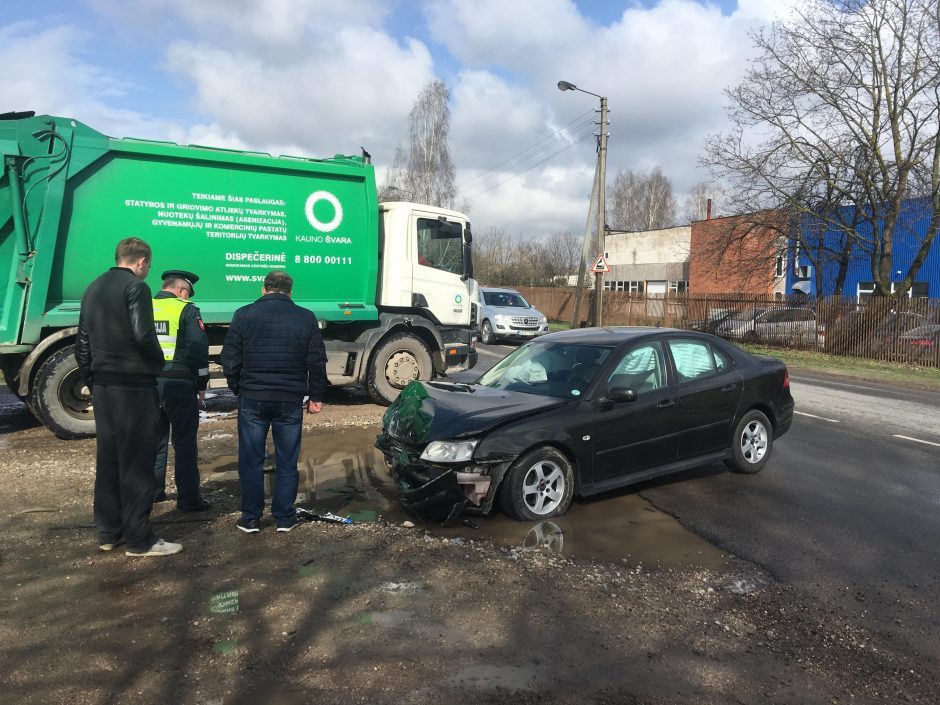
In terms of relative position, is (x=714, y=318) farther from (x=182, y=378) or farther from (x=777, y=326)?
(x=182, y=378)

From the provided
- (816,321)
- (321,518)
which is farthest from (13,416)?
(816,321)

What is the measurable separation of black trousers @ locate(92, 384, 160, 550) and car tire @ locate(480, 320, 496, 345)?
18848mm

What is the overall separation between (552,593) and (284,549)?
1.79 meters

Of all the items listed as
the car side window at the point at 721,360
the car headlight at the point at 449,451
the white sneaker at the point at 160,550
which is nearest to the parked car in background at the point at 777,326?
the car side window at the point at 721,360

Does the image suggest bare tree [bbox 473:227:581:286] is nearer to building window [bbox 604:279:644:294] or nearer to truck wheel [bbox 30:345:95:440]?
building window [bbox 604:279:644:294]

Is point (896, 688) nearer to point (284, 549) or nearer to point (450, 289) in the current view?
point (284, 549)

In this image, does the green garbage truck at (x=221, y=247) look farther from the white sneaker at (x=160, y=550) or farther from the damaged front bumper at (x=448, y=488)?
the damaged front bumper at (x=448, y=488)

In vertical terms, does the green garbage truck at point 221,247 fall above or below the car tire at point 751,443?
above

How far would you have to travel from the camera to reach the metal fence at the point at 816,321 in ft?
62.5

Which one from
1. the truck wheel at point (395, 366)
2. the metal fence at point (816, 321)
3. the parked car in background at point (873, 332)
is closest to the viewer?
the truck wheel at point (395, 366)

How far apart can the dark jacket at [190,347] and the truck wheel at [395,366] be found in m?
4.99

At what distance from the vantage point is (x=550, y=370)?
20.2 ft

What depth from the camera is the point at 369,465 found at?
23.1 feet

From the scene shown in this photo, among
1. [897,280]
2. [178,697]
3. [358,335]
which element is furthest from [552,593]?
[897,280]
